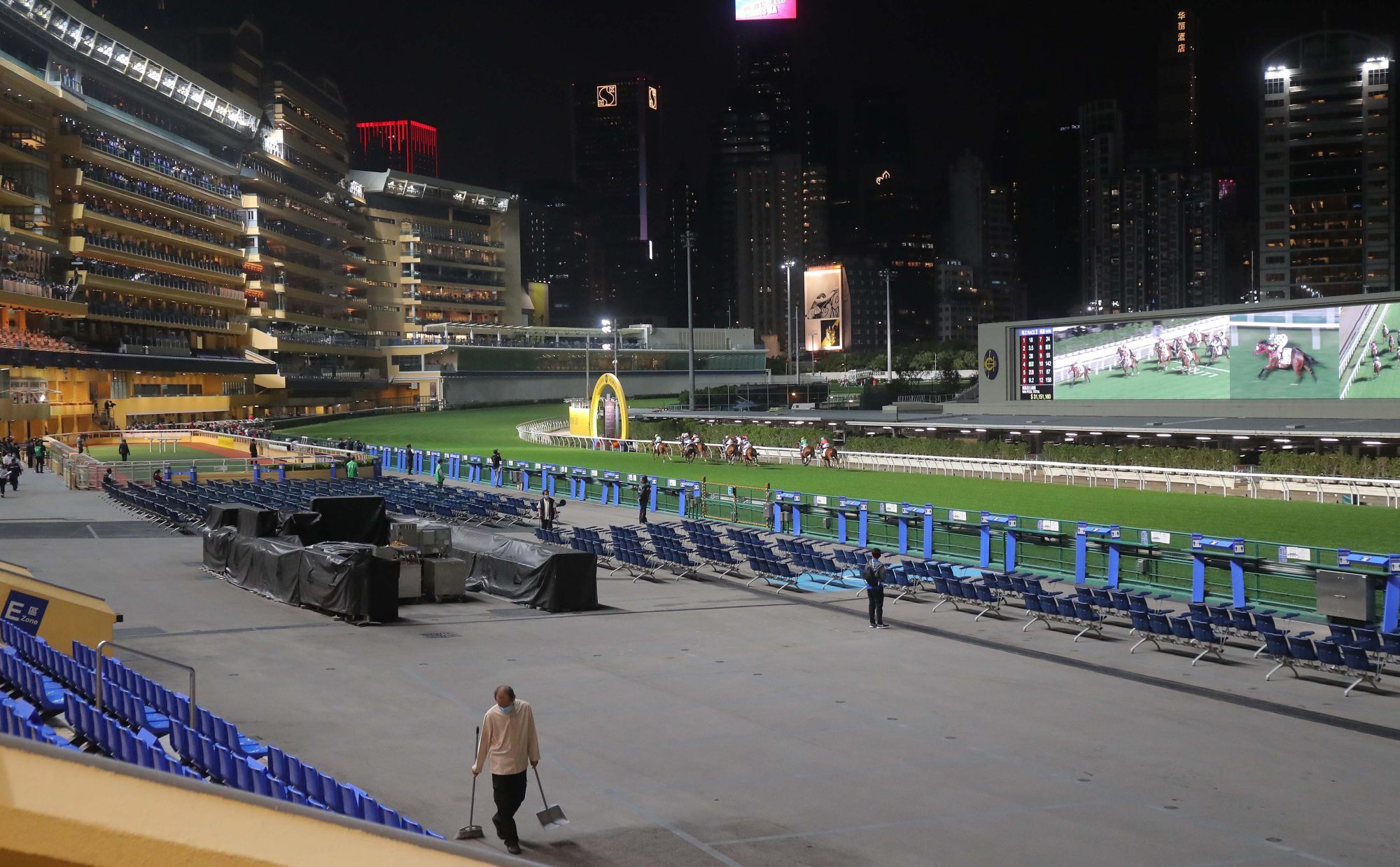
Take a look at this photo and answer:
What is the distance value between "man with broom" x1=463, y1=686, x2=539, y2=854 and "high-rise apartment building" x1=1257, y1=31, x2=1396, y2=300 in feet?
601

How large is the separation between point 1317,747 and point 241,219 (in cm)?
11242

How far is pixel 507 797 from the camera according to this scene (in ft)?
31.0

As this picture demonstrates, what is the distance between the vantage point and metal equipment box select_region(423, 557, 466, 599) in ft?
73.4

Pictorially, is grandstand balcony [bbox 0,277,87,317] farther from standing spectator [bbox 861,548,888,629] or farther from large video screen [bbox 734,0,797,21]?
large video screen [bbox 734,0,797,21]

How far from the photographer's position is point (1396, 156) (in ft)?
575

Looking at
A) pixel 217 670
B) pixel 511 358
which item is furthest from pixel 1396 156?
pixel 217 670

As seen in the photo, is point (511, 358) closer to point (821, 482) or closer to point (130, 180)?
point (130, 180)

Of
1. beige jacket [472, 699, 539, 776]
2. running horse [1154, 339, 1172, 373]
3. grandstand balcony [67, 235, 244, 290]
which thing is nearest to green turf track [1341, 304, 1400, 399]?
running horse [1154, 339, 1172, 373]

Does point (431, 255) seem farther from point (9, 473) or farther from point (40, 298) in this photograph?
point (9, 473)

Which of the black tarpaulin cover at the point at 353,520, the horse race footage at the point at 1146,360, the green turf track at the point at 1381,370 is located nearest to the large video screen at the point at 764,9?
the horse race footage at the point at 1146,360

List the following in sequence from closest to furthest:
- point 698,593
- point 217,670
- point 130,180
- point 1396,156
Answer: point 217,670 → point 698,593 → point 130,180 → point 1396,156

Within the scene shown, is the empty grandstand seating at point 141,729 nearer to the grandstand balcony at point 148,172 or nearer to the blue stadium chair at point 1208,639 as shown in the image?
the blue stadium chair at point 1208,639

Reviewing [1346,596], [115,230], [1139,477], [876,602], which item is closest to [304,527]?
[876,602]

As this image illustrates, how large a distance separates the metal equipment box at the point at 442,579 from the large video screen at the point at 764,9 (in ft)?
419
